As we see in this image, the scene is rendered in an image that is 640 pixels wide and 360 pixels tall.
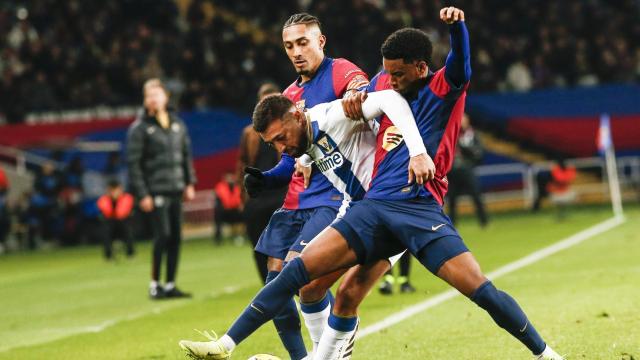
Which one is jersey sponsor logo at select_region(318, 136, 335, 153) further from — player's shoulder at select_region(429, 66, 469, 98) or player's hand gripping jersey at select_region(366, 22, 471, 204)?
player's shoulder at select_region(429, 66, 469, 98)

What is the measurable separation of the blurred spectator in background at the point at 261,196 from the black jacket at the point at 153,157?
1.69 m

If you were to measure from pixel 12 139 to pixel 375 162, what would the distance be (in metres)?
20.5

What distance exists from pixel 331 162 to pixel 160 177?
6767mm

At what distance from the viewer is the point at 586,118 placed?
29078mm

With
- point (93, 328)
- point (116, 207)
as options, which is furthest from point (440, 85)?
point (116, 207)

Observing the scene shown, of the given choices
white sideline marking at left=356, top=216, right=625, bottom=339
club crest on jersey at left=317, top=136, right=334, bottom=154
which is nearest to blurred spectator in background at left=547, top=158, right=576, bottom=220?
white sideline marking at left=356, top=216, right=625, bottom=339

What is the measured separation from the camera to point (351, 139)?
22.5 feet

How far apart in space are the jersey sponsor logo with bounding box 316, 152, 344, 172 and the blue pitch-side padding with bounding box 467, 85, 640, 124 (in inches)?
885

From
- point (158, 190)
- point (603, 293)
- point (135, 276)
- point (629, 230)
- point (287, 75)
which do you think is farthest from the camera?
point (287, 75)

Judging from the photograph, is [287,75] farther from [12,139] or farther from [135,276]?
[135,276]

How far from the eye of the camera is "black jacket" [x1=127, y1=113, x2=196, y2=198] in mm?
13391

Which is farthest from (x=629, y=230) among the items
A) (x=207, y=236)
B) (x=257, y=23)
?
(x=257, y=23)

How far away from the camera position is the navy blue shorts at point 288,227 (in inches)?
290

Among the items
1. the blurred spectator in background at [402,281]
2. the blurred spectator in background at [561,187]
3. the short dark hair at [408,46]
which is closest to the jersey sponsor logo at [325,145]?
the short dark hair at [408,46]
